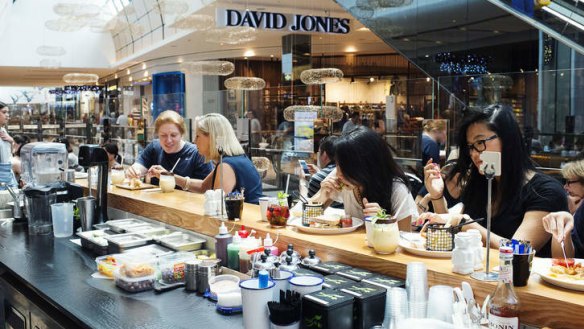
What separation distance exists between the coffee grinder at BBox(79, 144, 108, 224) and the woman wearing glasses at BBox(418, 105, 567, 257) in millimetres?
2200

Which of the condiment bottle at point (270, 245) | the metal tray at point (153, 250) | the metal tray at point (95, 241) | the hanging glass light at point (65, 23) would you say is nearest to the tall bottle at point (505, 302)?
the condiment bottle at point (270, 245)

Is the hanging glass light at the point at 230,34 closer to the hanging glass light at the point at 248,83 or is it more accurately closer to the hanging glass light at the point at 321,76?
the hanging glass light at the point at 321,76

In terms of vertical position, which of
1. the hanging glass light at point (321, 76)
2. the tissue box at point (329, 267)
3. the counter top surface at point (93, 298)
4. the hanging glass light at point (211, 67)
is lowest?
the counter top surface at point (93, 298)

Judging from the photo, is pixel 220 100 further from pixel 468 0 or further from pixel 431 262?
pixel 431 262

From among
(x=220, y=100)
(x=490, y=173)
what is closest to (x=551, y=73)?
(x=490, y=173)

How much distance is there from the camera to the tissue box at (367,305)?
177 cm

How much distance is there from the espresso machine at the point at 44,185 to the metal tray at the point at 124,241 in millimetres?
835

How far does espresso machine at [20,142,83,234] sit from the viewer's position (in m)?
3.63

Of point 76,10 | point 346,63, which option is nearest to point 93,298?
point 76,10

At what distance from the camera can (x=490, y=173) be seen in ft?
6.02

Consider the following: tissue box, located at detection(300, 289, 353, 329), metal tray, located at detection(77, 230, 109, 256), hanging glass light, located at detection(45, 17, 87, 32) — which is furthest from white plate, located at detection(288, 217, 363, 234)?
hanging glass light, located at detection(45, 17, 87, 32)

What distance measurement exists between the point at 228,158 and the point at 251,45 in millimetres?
10824

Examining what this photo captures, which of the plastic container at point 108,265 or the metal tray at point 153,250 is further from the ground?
the metal tray at point 153,250

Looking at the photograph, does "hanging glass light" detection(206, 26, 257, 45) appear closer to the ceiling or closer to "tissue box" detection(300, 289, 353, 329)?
the ceiling
